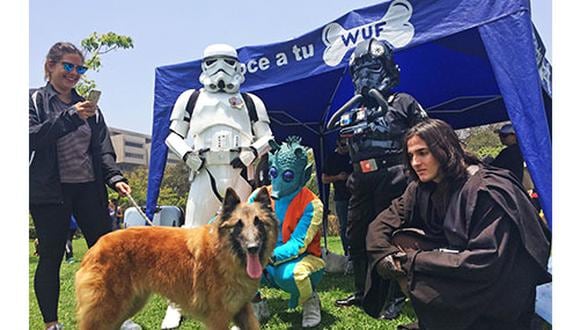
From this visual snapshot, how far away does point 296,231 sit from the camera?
3615 millimetres

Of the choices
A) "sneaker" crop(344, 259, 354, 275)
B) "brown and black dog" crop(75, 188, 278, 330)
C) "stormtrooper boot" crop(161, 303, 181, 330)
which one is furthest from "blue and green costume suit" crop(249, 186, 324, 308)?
"sneaker" crop(344, 259, 354, 275)

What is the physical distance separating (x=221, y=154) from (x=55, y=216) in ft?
4.49

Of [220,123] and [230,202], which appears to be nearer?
[230,202]

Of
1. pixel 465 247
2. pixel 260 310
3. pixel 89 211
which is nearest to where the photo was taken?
pixel 465 247

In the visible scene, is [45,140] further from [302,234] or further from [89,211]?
[302,234]

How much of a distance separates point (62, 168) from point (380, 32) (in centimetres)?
288

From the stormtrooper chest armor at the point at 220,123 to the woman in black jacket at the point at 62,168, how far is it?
79 cm

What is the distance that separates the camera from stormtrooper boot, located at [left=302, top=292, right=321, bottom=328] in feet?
11.8

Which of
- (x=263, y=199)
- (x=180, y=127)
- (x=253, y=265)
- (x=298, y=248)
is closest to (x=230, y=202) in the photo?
(x=263, y=199)

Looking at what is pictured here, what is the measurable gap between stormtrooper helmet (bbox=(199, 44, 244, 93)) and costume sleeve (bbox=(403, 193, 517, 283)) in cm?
261

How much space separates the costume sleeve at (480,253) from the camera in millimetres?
2123

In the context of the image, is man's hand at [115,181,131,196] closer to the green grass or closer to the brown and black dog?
the brown and black dog

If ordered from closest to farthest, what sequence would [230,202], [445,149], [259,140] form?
1. [445,149]
2. [230,202]
3. [259,140]

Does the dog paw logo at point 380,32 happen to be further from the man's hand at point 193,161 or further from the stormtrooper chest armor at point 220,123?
the man's hand at point 193,161
